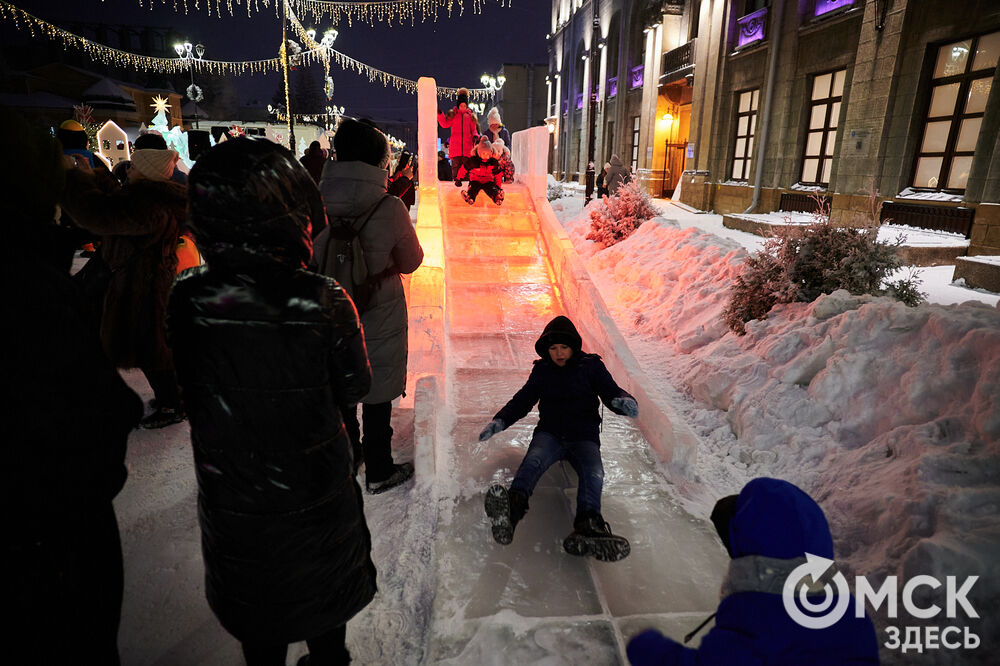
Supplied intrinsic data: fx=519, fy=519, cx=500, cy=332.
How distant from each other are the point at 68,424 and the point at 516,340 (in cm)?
449

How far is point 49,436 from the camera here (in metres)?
1.37

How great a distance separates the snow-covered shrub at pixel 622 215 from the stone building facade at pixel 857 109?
3905 mm

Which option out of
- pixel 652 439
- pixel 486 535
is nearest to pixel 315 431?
pixel 486 535

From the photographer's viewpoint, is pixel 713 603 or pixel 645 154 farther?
pixel 645 154

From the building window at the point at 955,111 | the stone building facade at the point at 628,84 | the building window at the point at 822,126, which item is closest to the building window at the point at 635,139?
the stone building facade at the point at 628,84

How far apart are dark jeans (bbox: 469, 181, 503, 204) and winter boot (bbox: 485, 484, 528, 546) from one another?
276 inches

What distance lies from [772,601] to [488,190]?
27.9 ft

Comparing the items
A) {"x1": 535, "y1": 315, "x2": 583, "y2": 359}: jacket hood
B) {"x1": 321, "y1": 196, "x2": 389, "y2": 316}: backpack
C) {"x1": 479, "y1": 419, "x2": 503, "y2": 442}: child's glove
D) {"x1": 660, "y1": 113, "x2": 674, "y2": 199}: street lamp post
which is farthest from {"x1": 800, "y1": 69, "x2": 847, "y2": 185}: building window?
{"x1": 321, "y1": 196, "x2": 389, "y2": 316}: backpack

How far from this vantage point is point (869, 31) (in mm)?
10555

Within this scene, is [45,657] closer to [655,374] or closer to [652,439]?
[652,439]

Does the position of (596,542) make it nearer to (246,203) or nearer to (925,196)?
(246,203)

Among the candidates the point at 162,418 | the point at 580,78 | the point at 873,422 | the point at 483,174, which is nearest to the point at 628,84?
the point at 580,78

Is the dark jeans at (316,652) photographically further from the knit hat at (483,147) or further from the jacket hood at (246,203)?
the knit hat at (483,147)

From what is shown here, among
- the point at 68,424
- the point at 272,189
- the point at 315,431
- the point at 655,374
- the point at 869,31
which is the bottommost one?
the point at 655,374
